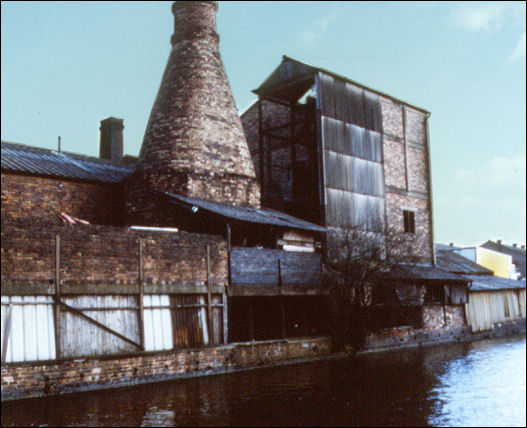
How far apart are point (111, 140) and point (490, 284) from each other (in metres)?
21.2

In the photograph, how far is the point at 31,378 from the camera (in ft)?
40.4

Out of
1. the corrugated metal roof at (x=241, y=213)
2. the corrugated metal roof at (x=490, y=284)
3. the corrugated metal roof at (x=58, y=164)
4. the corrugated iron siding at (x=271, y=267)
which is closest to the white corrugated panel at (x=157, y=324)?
the corrugated iron siding at (x=271, y=267)

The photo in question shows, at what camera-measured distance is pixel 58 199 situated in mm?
19031

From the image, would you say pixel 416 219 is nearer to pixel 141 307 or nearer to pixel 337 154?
pixel 337 154

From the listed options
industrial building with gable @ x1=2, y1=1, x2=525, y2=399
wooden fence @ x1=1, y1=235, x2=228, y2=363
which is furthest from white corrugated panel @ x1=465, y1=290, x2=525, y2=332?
wooden fence @ x1=1, y1=235, x2=228, y2=363

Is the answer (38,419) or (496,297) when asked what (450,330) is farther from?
(38,419)

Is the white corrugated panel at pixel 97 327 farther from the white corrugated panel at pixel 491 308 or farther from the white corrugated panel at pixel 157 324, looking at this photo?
the white corrugated panel at pixel 491 308

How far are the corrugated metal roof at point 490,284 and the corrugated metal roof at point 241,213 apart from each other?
13.8m

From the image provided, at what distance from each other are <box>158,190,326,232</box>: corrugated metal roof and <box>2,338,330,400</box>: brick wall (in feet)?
11.8

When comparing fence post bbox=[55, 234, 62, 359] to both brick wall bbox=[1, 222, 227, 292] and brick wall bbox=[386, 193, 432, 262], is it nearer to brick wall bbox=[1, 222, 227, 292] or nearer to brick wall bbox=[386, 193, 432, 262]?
brick wall bbox=[1, 222, 227, 292]

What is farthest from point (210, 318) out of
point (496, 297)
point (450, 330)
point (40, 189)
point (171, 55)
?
point (496, 297)

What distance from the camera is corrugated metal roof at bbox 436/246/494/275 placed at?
3114 centimetres

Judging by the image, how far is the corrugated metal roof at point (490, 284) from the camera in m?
30.6

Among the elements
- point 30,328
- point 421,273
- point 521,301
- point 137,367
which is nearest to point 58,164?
point 30,328
